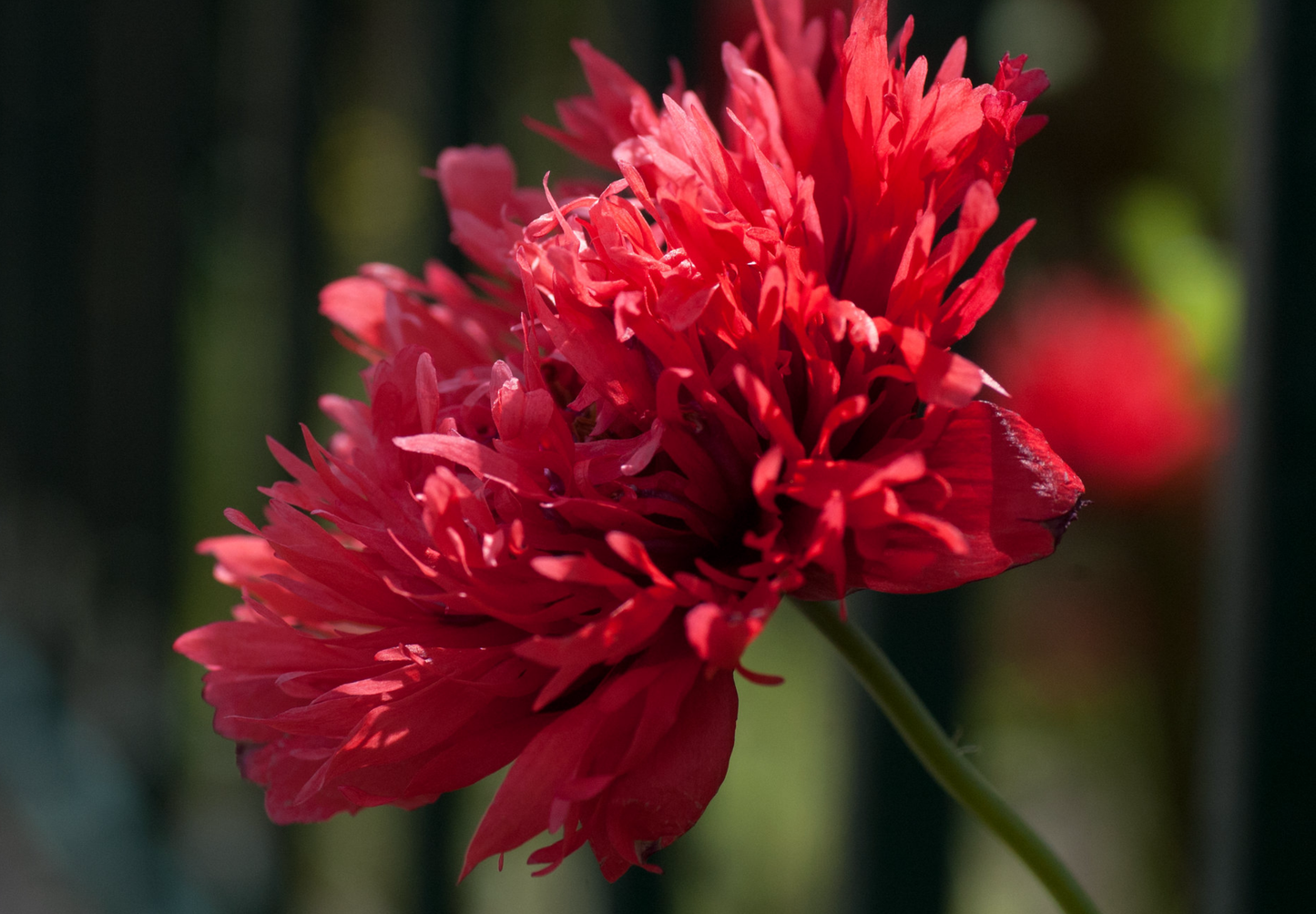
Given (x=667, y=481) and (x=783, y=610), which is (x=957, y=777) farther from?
(x=783, y=610)

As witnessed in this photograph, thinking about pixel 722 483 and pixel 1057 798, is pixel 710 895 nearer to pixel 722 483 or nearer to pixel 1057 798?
pixel 1057 798

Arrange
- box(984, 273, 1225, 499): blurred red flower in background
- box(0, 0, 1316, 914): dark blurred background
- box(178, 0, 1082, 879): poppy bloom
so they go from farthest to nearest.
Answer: box(984, 273, 1225, 499): blurred red flower in background
box(0, 0, 1316, 914): dark blurred background
box(178, 0, 1082, 879): poppy bloom

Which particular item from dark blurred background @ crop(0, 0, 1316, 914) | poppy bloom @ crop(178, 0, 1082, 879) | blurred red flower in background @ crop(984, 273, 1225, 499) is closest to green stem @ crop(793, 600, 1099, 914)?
poppy bloom @ crop(178, 0, 1082, 879)

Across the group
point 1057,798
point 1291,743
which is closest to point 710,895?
point 1057,798

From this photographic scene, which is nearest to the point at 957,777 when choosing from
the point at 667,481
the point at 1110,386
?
the point at 667,481

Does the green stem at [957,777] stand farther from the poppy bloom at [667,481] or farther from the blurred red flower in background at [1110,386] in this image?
the blurred red flower in background at [1110,386]

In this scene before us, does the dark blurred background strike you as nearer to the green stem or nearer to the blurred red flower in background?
the blurred red flower in background

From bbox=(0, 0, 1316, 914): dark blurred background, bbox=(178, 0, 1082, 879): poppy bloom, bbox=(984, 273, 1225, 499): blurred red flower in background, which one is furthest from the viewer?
bbox=(984, 273, 1225, 499): blurred red flower in background

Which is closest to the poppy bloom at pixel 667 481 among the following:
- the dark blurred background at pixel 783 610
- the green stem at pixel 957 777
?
the green stem at pixel 957 777
